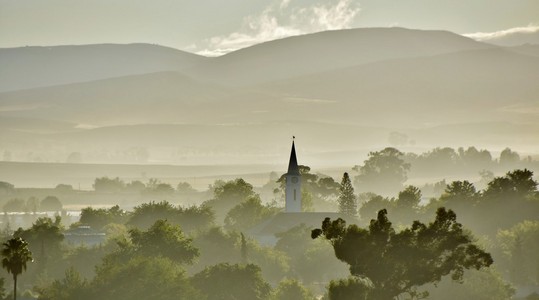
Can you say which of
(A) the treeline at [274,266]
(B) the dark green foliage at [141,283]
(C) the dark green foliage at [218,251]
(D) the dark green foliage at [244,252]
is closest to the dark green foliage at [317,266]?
(A) the treeline at [274,266]

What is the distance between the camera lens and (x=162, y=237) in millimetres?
171875

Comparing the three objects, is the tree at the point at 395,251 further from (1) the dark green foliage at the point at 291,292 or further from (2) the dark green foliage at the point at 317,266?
(2) the dark green foliage at the point at 317,266

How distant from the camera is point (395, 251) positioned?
4262 inches

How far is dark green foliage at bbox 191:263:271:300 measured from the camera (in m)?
146

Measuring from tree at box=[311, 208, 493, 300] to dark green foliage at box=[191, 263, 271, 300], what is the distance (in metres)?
38.5

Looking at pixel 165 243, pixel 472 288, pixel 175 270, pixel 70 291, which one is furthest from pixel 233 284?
pixel 472 288

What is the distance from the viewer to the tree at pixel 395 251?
4250 inches

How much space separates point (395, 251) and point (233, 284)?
41.4 metres

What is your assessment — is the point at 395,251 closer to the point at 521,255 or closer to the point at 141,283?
the point at 141,283

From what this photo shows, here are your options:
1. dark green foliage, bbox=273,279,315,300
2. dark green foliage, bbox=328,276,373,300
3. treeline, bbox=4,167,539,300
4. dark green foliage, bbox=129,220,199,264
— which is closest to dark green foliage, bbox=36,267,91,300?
treeline, bbox=4,167,539,300

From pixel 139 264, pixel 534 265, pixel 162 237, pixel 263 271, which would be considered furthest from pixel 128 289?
pixel 534 265

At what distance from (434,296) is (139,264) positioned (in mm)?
37870

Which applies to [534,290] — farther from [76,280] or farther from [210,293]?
[76,280]

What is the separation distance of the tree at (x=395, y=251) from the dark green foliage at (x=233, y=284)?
126ft
